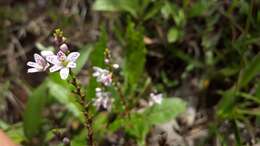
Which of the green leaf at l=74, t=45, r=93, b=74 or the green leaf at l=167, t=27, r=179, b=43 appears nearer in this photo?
the green leaf at l=74, t=45, r=93, b=74

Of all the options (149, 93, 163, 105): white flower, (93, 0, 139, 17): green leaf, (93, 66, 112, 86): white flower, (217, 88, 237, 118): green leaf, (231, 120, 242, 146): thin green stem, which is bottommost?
(231, 120, 242, 146): thin green stem

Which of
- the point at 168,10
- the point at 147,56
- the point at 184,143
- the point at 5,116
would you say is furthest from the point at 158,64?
the point at 5,116

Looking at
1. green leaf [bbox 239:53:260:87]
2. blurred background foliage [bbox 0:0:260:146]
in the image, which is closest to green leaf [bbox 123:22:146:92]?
blurred background foliage [bbox 0:0:260:146]

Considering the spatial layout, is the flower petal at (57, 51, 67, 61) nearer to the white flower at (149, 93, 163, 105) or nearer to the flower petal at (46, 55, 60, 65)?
the flower petal at (46, 55, 60, 65)

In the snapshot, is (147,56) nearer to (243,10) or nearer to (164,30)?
(164,30)

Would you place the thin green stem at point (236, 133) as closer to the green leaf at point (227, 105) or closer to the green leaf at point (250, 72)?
the green leaf at point (227, 105)

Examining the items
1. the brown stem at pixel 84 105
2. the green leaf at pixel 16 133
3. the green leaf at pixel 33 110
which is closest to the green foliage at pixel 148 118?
the green leaf at pixel 33 110
